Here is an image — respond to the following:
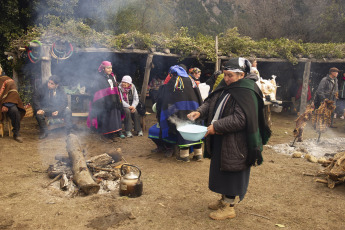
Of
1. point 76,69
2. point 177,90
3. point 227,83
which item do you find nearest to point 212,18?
point 76,69

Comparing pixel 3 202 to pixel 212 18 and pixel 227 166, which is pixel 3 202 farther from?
pixel 212 18

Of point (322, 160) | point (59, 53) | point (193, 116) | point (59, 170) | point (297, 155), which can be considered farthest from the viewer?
point (59, 53)

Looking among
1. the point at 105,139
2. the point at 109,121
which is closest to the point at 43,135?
the point at 105,139

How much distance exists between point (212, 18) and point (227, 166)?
33816 mm

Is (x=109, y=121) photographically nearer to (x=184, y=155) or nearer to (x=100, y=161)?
(x=100, y=161)

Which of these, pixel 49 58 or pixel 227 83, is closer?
pixel 227 83

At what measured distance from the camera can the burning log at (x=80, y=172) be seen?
13.5 ft

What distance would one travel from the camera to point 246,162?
3213mm

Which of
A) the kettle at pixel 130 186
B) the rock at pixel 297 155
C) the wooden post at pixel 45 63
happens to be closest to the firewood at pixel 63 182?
the kettle at pixel 130 186

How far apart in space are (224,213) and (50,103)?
5.42 meters

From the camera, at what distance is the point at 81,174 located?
439 cm

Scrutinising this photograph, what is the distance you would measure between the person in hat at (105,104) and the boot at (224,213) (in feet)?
14.1

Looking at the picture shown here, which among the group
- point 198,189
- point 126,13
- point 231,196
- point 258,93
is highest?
point 126,13

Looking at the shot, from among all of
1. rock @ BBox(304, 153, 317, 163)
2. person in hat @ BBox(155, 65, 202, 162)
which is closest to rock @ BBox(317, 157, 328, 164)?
rock @ BBox(304, 153, 317, 163)
